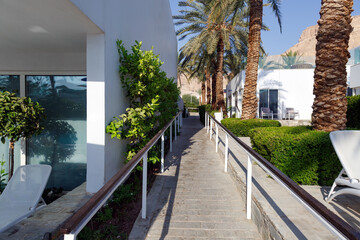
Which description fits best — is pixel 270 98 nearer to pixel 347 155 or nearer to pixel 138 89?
pixel 347 155

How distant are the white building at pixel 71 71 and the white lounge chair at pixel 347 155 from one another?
132 inches

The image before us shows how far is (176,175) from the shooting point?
4.84 metres

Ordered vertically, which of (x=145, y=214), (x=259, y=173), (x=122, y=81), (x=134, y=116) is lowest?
(x=145, y=214)

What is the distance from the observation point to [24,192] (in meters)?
3.66

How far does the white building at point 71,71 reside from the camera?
10.5ft

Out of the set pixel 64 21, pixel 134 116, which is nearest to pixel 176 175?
pixel 134 116

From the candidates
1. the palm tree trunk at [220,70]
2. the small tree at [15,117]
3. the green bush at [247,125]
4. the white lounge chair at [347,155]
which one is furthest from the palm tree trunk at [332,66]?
the palm tree trunk at [220,70]

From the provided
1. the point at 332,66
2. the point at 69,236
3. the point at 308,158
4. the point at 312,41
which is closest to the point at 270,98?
the point at 332,66

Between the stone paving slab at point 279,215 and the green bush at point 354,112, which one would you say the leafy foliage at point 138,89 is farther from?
the green bush at point 354,112

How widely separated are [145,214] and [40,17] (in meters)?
2.98

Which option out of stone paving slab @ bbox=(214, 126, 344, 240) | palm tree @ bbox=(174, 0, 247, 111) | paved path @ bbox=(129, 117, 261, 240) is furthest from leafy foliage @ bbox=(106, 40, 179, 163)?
palm tree @ bbox=(174, 0, 247, 111)

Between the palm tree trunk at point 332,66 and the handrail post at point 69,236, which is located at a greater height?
the palm tree trunk at point 332,66

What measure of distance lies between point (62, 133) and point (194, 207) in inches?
143

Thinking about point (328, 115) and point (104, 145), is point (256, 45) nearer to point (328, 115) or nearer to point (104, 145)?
point (328, 115)
